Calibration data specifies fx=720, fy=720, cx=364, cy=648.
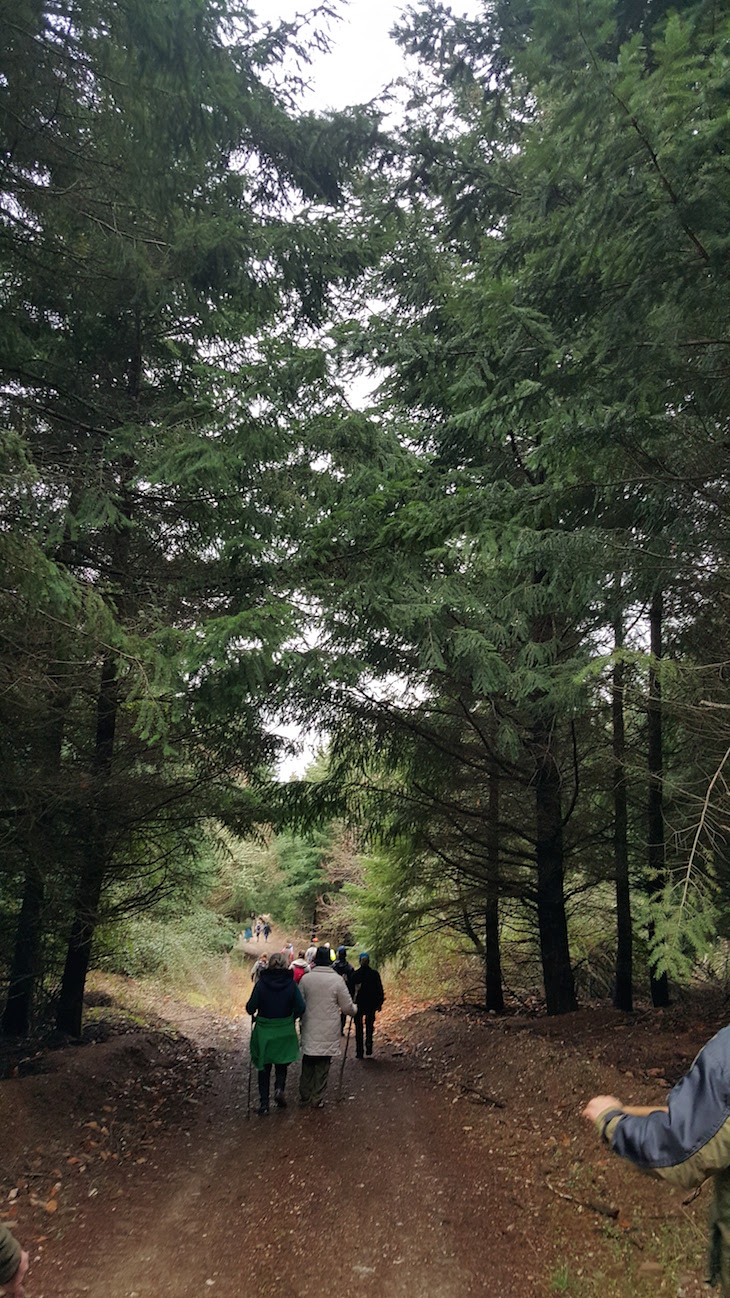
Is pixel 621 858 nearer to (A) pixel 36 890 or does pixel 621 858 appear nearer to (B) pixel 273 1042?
(B) pixel 273 1042

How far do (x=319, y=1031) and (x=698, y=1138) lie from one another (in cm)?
679

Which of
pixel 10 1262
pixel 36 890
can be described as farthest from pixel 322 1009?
pixel 10 1262

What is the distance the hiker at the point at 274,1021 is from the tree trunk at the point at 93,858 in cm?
209

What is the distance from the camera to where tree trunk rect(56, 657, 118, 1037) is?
26.2 ft

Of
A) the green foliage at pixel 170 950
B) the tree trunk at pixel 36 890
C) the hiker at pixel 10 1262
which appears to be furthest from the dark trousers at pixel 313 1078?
the green foliage at pixel 170 950

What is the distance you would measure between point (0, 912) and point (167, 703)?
14.4 feet

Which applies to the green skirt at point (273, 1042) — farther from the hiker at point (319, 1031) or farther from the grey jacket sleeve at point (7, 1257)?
the grey jacket sleeve at point (7, 1257)

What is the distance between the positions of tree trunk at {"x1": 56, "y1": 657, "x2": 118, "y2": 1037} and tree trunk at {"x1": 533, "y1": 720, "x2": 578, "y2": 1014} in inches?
211

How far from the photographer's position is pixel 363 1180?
5.96 m

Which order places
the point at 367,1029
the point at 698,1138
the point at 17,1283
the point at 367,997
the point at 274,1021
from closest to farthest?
1. the point at 698,1138
2. the point at 17,1283
3. the point at 274,1021
4. the point at 367,997
5. the point at 367,1029

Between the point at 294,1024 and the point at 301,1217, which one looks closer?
the point at 301,1217

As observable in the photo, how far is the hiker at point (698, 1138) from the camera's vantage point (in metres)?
2.16

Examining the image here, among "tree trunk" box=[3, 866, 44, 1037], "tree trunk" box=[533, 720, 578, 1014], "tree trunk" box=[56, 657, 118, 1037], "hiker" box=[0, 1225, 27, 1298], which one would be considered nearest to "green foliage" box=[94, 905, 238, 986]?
"tree trunk" box=[3, 866, 44, 1037]

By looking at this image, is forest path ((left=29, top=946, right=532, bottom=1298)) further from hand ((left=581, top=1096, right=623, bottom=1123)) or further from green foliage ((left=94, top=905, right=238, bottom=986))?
green foliage ((left=94, top=905, right=238, bottom=986))
